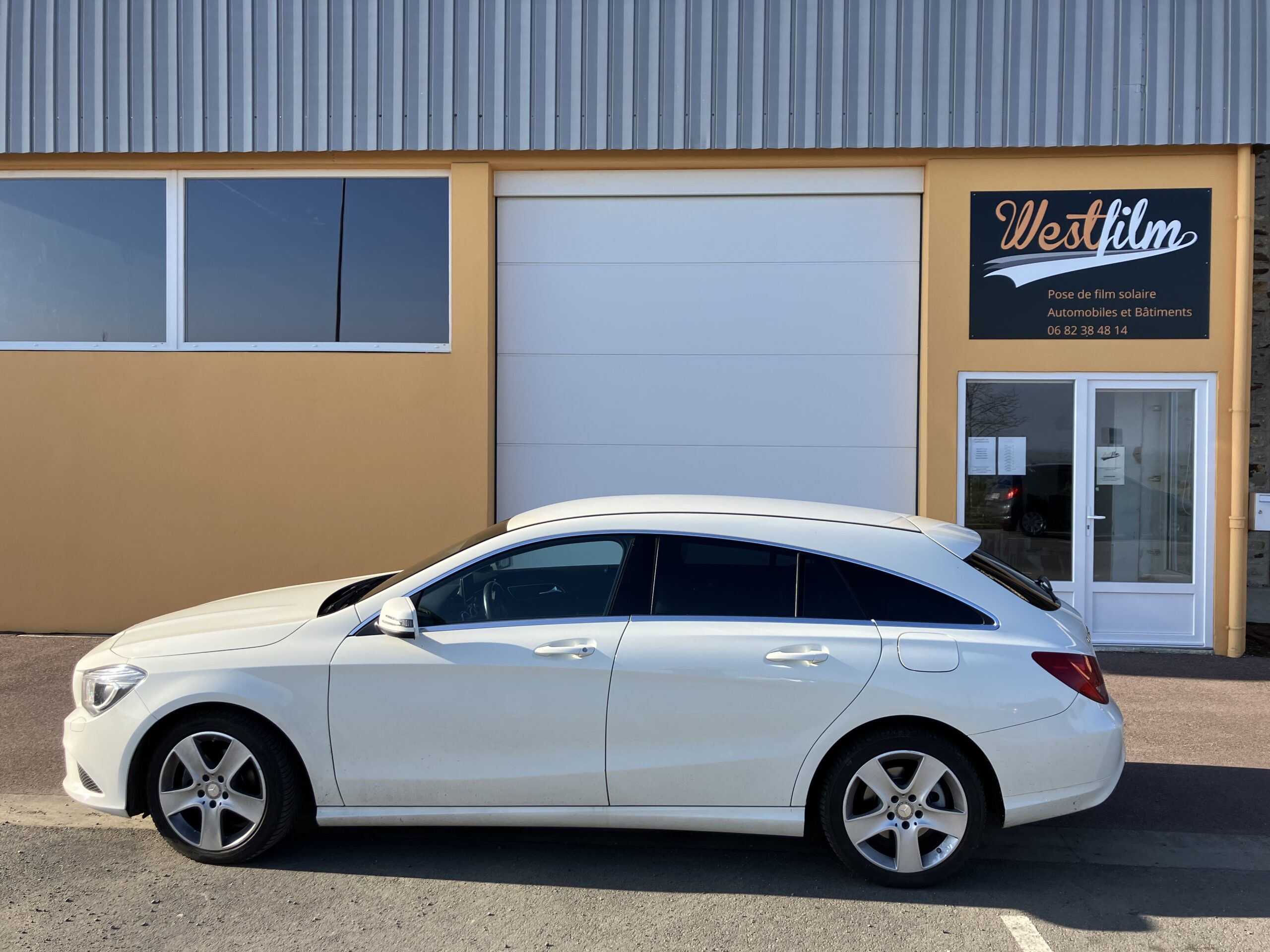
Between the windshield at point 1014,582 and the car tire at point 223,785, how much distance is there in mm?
2985

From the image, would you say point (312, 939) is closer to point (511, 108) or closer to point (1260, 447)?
point (511, 108)

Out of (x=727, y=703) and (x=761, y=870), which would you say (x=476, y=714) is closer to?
(x=727, y=703)

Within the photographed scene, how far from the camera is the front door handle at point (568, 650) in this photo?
155 inches

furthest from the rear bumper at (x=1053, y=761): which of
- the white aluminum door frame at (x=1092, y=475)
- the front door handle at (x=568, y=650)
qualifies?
the white aluminum door frame at (x=1092, y=475)

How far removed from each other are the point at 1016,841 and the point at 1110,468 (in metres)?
4.95

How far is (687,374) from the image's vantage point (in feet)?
28.7

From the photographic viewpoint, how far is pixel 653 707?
12.8ft

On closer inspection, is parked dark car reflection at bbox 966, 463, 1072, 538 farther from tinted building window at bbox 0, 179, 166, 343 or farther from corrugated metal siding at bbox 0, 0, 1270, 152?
tinted building window at bbox 0, 179, 166, 343

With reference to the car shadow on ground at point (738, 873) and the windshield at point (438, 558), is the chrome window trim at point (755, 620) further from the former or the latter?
the car shadow on ground at point (738, 873)

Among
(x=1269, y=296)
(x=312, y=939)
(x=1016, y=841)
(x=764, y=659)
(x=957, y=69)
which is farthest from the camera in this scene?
(x=1269, y=296)

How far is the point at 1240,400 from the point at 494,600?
688 centimetres

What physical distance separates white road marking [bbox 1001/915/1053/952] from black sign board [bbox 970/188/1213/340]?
5.71 m

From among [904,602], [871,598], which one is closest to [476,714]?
[871,598]

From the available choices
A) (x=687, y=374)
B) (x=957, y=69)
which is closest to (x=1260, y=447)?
(x=957, y=69)
